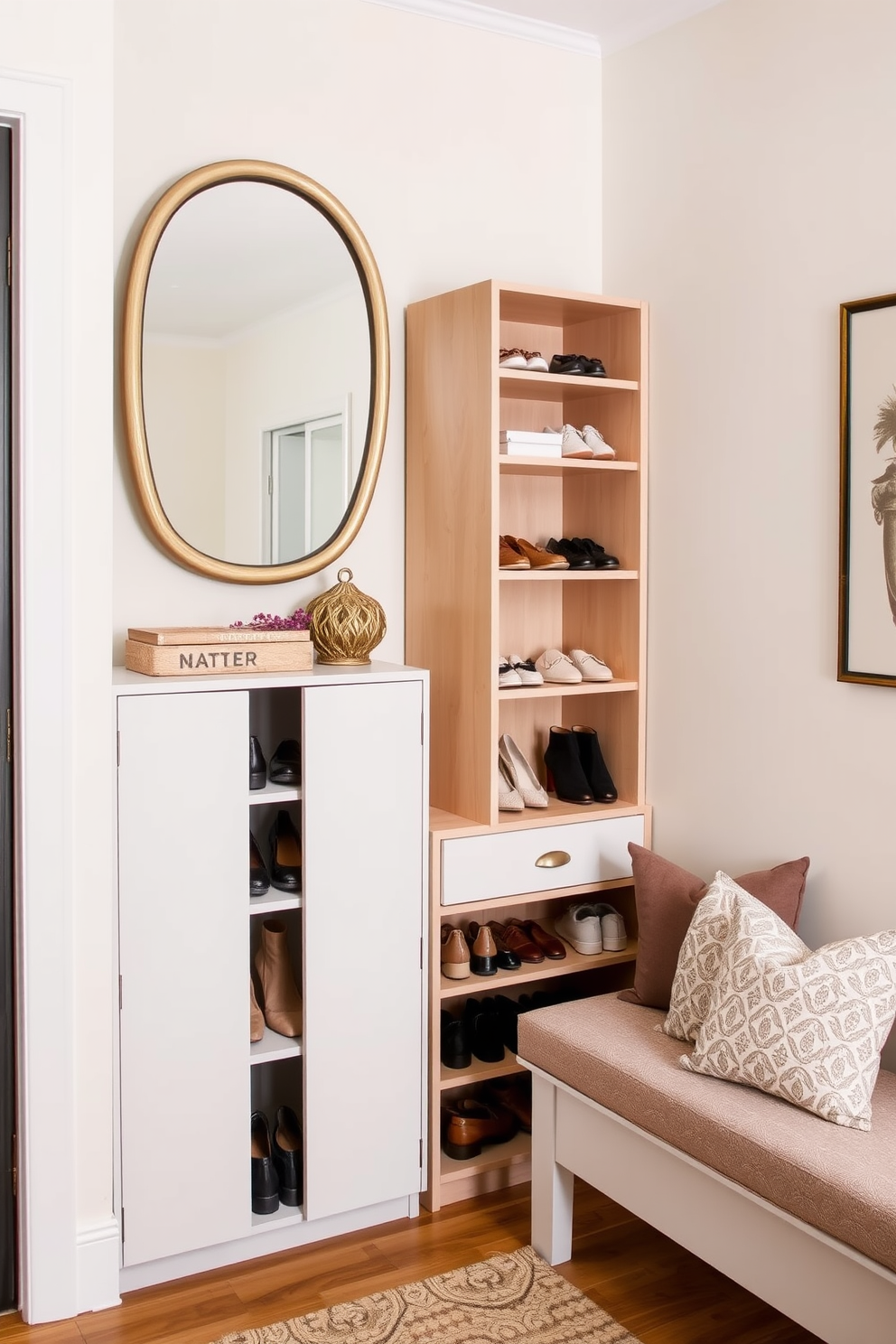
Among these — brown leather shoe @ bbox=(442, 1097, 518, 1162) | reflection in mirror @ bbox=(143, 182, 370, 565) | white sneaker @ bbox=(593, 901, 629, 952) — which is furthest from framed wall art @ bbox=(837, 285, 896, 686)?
brown leather shoe @ bbox=(442, 1097, 518, 1162)

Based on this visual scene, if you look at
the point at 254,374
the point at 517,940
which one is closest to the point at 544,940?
the point at 517,940

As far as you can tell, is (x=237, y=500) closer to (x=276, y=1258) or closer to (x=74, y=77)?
(x=74, y=77)

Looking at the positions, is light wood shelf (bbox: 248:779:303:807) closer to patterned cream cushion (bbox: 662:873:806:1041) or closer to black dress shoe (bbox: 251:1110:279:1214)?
black dress shoe (bbox: 251:1110:279:1214)

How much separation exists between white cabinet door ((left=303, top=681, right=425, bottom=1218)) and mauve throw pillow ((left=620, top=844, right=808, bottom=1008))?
501 millimetres

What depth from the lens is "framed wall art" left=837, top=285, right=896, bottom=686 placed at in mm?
2375

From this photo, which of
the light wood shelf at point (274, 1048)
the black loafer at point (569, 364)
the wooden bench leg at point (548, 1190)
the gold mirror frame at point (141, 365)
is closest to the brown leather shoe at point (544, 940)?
the wooden bench leg at point (548, 1190)

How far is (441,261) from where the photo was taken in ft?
9.78

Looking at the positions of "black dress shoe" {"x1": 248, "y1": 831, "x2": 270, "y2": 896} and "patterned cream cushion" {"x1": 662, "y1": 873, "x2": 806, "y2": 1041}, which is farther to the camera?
"black dress shoe" {"x1": 248, "y1": 831, "x2": 270, "y2": 896}

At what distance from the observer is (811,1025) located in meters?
2.05

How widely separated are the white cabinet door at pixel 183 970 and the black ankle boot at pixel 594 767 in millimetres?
1018

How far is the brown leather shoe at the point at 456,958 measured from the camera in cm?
278

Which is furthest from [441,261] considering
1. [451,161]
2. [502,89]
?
[502,89]

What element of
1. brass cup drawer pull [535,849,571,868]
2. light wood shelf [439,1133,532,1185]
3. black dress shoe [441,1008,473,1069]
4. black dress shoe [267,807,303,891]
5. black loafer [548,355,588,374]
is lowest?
light wood shelf [439,1133,532,1185]

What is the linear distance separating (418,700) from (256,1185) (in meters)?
1.07
